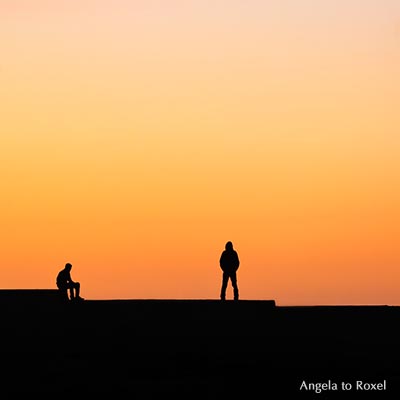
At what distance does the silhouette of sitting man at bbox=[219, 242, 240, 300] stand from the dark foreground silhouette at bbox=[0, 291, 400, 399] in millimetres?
1587

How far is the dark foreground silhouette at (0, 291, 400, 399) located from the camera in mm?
22484

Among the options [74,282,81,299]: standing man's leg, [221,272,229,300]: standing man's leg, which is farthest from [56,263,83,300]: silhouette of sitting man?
[221,272,229,300]: standing man's leg

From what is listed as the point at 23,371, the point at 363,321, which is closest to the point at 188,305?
the point at 363,321

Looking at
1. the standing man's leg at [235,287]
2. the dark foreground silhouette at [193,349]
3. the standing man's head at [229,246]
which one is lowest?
the dark foreground silhouette at [193,349]

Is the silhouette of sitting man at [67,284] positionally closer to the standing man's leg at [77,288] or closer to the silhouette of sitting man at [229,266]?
the standing man's leg at [77,288]

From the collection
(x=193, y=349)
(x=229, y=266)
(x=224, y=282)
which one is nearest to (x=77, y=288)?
(x=224, y=282)

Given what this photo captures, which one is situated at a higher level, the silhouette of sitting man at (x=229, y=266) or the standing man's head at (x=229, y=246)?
the standing man's head at (x=229, y=246)

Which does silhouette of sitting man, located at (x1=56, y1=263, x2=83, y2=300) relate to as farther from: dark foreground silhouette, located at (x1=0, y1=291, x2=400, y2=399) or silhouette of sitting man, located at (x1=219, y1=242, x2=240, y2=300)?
silhouette of sitting man, located at (x1=219, y1=242, x2=240, y2=300)

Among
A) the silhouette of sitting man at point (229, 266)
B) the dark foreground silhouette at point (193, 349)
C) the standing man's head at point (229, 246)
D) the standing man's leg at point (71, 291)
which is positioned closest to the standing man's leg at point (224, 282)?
the silhouette of sitting man at point (229, 266)

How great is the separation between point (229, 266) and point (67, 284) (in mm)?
4112

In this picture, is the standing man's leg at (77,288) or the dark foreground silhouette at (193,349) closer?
the dark foreground silhouette at (193,349)

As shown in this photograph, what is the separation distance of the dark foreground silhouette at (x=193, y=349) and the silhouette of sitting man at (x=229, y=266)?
5.21ft

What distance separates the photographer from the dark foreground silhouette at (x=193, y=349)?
22484mm

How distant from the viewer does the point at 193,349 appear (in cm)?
2775
